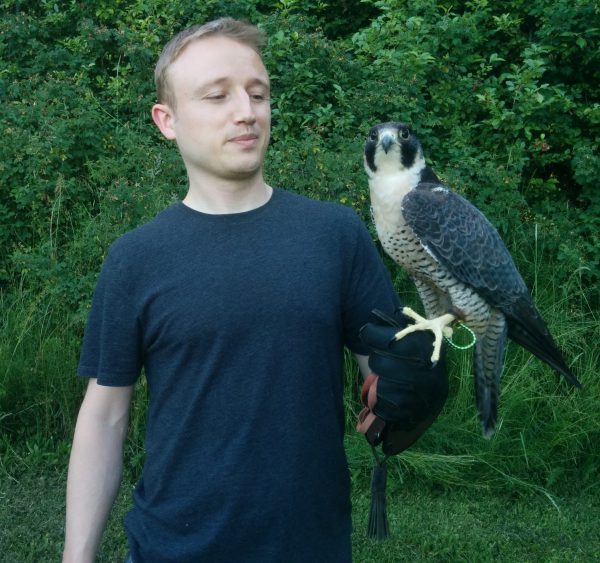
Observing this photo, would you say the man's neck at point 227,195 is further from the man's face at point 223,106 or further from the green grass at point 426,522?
the green grass at point 426,522

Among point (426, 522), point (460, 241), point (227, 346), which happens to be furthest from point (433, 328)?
point (426, 522)

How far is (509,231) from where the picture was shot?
497 cm

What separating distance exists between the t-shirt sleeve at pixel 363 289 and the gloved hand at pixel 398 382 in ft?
0.12

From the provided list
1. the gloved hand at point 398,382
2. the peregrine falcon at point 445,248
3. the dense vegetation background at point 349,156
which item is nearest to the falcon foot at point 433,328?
the gloved hand at point 398,382

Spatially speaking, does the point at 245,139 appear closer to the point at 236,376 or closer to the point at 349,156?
the point at 236,376

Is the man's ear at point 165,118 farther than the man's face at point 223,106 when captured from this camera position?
Yes

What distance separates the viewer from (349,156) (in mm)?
4715

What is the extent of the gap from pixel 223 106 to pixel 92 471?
32.8 inches

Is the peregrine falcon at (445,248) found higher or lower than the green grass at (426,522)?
higher

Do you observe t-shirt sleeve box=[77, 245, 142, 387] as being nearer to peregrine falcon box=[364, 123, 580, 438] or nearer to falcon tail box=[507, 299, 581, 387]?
peregrine falcon box=[364, 123, 580, 438]

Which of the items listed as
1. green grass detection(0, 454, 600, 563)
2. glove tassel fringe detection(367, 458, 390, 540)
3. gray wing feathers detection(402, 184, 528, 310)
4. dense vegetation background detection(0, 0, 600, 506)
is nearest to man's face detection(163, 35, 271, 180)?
glove tassel fringe detection(367, 458, 390, 540)

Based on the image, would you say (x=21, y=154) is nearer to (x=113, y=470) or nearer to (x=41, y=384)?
(x=41, y=384)

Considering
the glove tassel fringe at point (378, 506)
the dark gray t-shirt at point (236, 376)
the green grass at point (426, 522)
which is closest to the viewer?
the dark gray t-shirt at point (236, 376)

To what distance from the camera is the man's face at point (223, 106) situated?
1.68 meters
